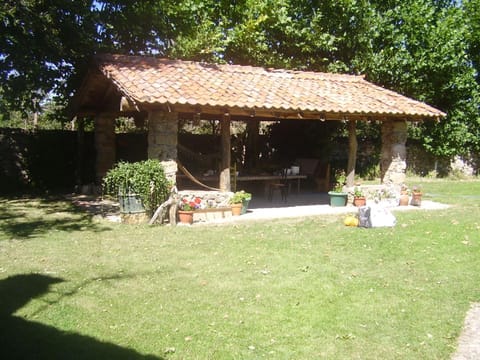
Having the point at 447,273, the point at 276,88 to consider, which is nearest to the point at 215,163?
the point at 276,88

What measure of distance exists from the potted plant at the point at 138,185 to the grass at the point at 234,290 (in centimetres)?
58

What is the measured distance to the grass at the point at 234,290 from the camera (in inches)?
150

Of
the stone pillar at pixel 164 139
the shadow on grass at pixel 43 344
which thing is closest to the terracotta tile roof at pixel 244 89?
the stone pillar at pixel 164 139

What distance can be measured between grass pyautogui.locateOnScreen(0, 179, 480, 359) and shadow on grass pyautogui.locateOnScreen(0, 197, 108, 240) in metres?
0.09

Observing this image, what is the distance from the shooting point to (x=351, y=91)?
1223 cm

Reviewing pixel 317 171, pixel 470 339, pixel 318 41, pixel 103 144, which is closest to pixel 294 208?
pixel 317 171

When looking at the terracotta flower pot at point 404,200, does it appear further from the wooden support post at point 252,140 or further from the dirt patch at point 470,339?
→ the dirt patch at point 470,339

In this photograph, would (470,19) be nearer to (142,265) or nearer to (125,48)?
(125,48)

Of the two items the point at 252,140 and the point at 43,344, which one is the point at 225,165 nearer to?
the point at 252,140

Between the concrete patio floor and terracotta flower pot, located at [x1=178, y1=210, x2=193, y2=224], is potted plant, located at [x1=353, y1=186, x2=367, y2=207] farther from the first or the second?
terracotta flower pot, located at [x1=178, y1=210, x2=193, y2=224]

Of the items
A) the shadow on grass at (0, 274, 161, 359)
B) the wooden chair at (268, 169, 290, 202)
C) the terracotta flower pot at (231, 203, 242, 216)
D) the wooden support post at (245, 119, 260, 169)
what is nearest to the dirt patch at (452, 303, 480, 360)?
the shadow on grass at (0, 274, 161, 359)

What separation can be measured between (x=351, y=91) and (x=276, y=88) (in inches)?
97.7

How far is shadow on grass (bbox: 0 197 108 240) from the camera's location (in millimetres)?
7980

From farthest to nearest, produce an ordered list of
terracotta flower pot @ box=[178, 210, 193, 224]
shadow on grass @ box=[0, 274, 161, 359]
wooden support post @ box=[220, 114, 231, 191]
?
wooden support post @ box=[220, 114, 231, 191] → terracotta flower pot @ box=[178, 210, 193, 224] → shadow on grass @ box=[0, 274, 161, 359]
